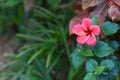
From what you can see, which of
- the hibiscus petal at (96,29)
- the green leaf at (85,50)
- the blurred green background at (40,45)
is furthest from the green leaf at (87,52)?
the blurred green background at (40,45)

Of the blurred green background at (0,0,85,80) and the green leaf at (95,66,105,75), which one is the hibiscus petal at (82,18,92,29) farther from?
the blurred green background at (0,0,85,80)

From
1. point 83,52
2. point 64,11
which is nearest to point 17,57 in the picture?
point 64,11

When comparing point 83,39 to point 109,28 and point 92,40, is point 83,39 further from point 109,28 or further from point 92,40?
point 109,28

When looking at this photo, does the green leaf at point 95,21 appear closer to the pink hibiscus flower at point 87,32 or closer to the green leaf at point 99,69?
the pink hibiscus flower at point 87,32

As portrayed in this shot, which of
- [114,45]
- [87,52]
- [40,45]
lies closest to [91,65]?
[87,52]

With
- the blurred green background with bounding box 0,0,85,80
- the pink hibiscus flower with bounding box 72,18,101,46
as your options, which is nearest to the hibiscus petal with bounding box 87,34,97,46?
the pink hibiscus flower with bounding box 72,18,101,46

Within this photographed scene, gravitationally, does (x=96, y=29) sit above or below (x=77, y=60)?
above
